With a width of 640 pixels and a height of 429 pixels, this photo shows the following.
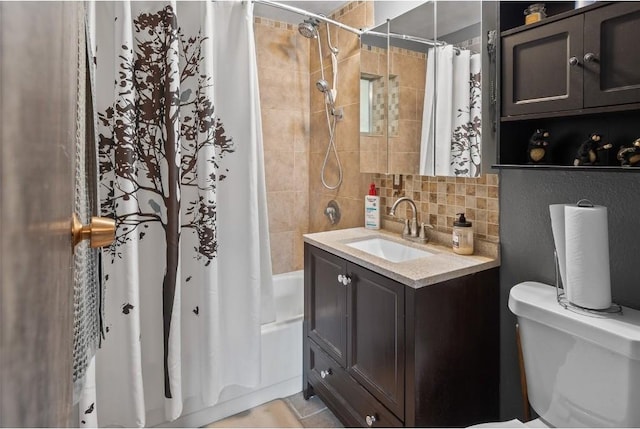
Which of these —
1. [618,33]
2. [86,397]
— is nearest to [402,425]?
[86,397]

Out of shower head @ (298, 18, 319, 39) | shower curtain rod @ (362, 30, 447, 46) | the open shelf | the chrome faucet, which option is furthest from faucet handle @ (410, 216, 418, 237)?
shower head @ (298, 18, 319, 39)

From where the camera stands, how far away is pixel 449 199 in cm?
179

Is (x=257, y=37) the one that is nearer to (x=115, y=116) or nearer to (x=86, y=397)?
(x=115, y=116)

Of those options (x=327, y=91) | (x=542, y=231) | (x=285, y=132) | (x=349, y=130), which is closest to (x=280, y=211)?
(x=285, y=132)

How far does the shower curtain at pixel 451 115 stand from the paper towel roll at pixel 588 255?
56 cm

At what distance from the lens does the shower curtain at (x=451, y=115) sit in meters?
1.60

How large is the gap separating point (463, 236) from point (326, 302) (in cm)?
71

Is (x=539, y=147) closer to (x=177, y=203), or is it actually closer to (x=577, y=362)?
(x=577, y=362)

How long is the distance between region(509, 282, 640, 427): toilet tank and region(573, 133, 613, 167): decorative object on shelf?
45 centimetres

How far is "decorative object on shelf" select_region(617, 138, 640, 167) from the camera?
108 cm

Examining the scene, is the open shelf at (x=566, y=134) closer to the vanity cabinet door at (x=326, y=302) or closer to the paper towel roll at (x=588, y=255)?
the paper towel roll at (x=588, y=255)

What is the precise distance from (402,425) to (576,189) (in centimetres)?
105

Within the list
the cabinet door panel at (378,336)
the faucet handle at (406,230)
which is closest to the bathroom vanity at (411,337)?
the cabinet door panel at (378,336)

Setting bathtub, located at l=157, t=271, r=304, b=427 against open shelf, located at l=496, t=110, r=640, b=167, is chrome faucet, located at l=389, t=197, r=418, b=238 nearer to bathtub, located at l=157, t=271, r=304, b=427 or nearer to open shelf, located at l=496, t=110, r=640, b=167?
open shelf, located at l=496, t=110, r=640, b=167
